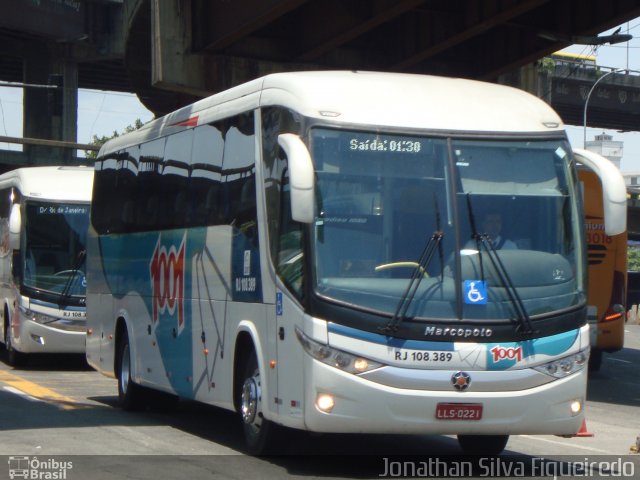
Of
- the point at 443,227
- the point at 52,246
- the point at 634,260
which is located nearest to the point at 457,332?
the point at 443,227

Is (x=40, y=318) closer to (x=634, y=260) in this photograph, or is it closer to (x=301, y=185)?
(x=301, y=185)

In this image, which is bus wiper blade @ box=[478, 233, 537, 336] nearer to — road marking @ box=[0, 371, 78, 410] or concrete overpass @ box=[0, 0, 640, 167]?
road marking @ box=[0, 371, 78, 410]

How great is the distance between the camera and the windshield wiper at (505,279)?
32.1 ft

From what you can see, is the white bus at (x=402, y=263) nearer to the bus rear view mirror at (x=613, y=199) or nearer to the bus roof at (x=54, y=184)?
the bus rear view mirror at (x=613, y=199)

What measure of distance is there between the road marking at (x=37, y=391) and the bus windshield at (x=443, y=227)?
679 centimetres

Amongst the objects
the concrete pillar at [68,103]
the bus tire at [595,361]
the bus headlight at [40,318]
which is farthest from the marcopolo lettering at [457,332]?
the concrete pillar at [68,103]

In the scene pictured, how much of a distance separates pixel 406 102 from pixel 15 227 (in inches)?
527

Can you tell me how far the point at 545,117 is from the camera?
10.7 meters

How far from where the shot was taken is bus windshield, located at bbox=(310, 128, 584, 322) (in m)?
9.70

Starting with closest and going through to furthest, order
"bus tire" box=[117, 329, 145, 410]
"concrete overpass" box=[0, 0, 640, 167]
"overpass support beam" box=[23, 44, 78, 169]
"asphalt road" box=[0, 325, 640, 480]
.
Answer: "asphalt road" box=[0, 325, 640, 480], "bus tire" box=[117, 329, 145, 410], "concrete overpass" box=[0, 0, 640, 167], "overpass support beam" box=[23, 44, 78, 169]

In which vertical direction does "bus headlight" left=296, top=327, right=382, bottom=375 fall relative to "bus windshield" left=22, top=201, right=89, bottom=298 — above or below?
below

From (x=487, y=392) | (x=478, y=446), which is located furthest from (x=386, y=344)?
(x=478, y=446)

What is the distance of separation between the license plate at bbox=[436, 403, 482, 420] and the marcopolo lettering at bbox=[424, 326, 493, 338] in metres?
0.53

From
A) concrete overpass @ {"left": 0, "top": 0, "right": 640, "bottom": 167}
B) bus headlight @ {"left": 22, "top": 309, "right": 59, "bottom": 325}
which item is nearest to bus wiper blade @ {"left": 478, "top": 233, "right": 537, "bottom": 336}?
concrete overpass @ {"left": 0, "top": 0, "right": 640, "bottom": 167}
